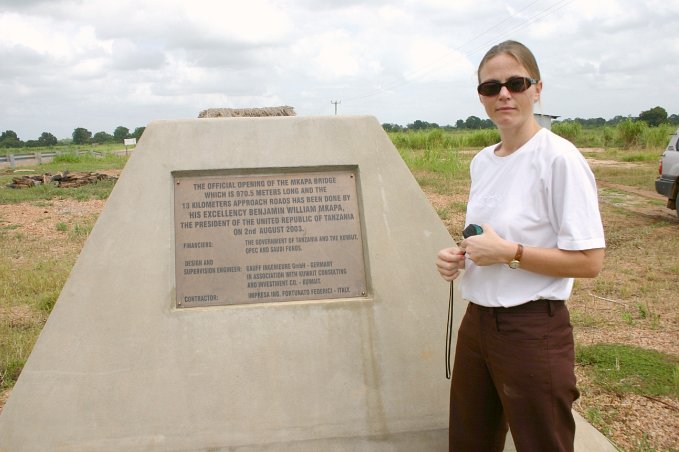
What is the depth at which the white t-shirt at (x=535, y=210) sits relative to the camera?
A: 5.63 feet

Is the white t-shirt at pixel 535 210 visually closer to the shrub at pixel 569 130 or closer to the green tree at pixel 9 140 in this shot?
the shrub at pixel 569 130

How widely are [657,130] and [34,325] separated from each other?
2595 cm

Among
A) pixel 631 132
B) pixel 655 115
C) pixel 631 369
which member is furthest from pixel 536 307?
pixel 655 115

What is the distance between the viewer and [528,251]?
5.77 feet

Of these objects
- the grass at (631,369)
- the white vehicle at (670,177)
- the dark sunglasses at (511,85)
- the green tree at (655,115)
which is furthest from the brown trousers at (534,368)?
the green tree at (655,115)

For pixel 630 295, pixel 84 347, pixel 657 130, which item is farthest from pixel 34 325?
pixel 657 130

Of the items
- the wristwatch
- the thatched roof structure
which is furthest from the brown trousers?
the thatched roof structure

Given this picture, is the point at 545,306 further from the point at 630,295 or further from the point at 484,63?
the point at 630,295

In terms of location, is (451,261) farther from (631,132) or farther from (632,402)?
(631,132)

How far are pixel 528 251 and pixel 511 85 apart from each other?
0.48m

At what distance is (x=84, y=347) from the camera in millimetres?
2713

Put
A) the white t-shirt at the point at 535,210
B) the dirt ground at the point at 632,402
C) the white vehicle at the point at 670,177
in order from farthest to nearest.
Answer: the white vehicle at the point at 670,177 → the dirt ground at the point at 632,402 → the white t-shirt at the point at 535,210

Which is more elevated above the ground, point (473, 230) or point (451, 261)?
point (473, 230)

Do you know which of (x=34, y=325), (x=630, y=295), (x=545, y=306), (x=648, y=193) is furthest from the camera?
(x=648, y=193)
